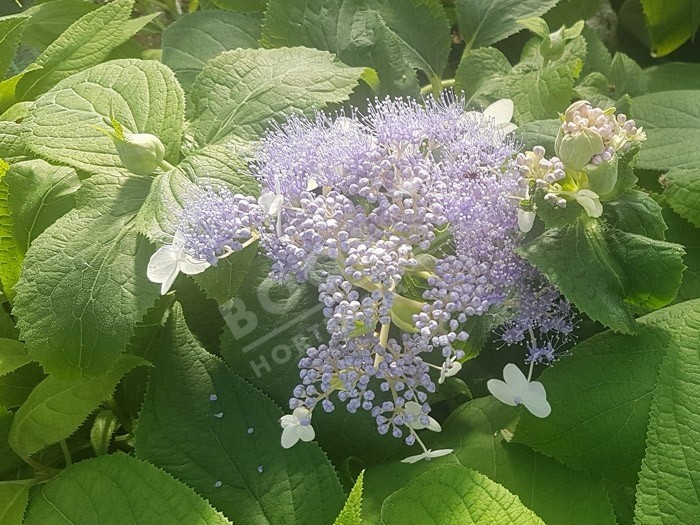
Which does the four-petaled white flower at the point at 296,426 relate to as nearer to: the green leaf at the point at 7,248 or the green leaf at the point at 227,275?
the green leaf at the point at 227,275

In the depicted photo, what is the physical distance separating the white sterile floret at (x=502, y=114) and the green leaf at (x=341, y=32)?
0.12 m

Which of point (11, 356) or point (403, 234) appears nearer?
point (403, 234)

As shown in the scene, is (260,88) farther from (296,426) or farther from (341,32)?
(296,426)

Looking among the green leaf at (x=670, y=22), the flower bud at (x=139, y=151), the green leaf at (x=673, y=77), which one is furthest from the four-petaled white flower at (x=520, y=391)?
the green leaf at (x=670, y=22)

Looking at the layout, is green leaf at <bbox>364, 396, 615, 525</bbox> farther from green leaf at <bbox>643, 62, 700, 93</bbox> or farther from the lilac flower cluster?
green leaf at <bbox>643, 62, 700, 93</bbox>

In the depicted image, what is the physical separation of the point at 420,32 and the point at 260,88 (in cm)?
27

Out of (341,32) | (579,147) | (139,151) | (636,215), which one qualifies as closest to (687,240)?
(636,215)

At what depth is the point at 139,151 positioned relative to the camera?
1.86ft

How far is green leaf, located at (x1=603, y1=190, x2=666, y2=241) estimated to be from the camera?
0.54 metres

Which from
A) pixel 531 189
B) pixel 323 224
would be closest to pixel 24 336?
pixel 323 224

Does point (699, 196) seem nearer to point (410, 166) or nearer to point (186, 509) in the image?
point (410, 166)

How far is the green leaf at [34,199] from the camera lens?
26.1 inches

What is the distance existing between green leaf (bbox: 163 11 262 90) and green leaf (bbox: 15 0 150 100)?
2.3 inches

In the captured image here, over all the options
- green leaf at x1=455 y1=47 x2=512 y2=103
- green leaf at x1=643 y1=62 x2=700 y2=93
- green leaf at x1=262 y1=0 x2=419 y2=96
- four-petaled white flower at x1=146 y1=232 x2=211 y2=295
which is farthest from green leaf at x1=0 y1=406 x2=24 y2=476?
green leaf at x1=643 y1=62 x2=700 y2=93
